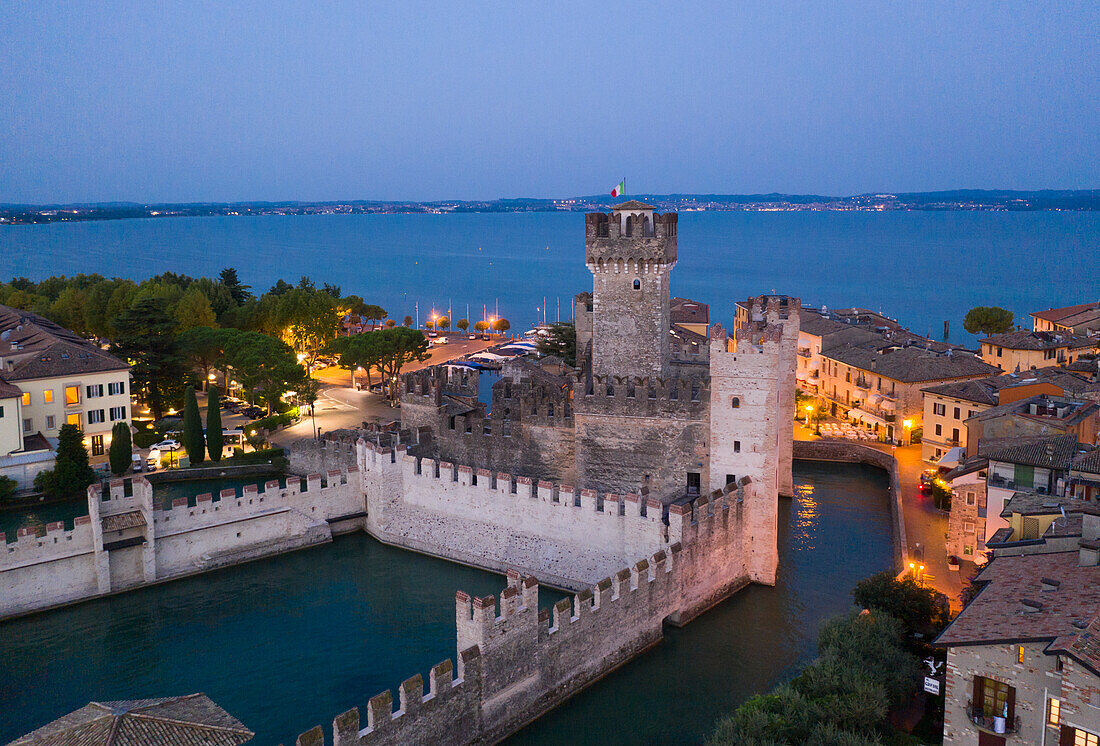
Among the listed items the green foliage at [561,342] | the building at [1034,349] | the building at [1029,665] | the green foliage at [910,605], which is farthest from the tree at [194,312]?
the building at [1029,665]

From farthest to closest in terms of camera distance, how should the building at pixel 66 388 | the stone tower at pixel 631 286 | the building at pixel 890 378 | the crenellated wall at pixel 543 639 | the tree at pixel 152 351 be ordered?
the tree at pixel 152 351 < the building at pixel 890 378 < the building at pixel 66 388 < the stone tower at pixel 631 286 < the crenellated wall at pixel 543 639

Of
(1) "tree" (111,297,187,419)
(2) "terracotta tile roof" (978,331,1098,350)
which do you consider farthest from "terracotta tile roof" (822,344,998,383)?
(1) "tree" (111,297,187,419)

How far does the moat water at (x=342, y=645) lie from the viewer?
59.7 feet

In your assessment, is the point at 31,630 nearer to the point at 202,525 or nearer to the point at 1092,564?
the point at 202,525

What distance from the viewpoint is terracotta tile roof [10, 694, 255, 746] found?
11.5 m

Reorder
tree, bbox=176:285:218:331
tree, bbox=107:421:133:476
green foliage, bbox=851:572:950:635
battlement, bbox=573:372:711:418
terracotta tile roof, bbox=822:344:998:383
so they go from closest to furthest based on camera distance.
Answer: green foliage, bbox=851:572:950:635
battlement, bbox=573:372:711:418
tree, bbox=107:421:133:476
terracotta tile roof, bbox=822:344:998:383
tree, bbox=176:285:218:331

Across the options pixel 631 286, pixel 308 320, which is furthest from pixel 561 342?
pixel 631 286

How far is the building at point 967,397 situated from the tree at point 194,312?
38.7 m

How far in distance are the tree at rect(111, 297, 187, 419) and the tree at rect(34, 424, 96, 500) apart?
1025 cm

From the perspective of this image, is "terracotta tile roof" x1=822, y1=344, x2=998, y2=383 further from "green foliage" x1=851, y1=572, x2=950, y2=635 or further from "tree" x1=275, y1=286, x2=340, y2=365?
"tree" x1=275, y1=286, x2=340, y2=365

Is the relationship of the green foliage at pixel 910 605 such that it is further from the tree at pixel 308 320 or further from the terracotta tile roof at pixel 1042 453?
the tree at pixel 308 320

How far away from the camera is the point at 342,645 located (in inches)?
828

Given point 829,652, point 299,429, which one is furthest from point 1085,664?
point 299,429

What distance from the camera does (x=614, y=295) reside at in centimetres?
2742
